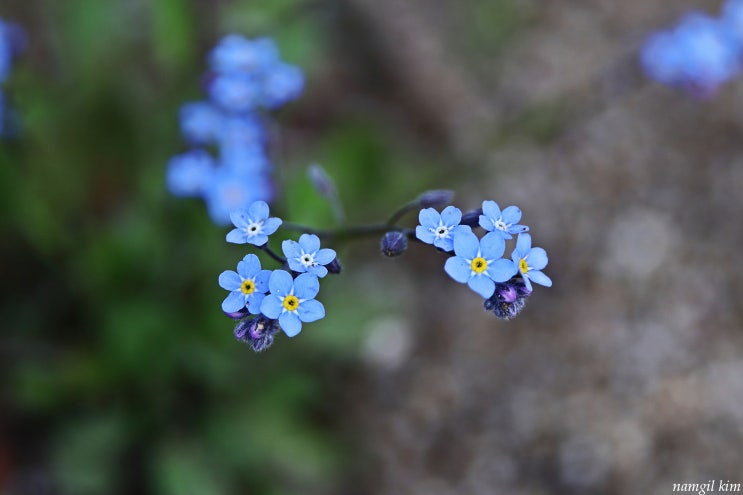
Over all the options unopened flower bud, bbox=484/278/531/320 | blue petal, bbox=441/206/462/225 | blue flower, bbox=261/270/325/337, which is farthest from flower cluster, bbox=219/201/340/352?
unopened flower bud, bbox=484/278/531/320

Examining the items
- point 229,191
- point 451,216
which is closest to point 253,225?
point 451,216

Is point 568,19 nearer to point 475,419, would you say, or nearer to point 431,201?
point 475,419

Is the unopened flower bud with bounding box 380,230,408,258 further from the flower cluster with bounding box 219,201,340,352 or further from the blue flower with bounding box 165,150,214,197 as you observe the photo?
the blue flower with bounding box 165,150,214,197

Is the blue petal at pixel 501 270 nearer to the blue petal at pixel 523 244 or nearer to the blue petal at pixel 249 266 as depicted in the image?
the blue petal at pixel 523 244

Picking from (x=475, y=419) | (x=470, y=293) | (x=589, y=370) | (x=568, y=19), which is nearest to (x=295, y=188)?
(x=470, y=293)

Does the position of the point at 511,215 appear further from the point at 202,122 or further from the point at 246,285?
the point at 202,122

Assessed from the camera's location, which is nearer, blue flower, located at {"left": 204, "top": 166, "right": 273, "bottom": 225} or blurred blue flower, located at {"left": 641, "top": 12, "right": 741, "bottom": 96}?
blue flower, located at {"left": 204, "top": 166, "right": 273, "bottom": 225}
